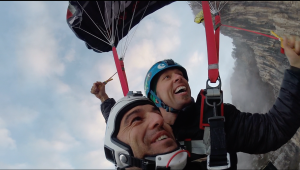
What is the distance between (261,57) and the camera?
21.2 m

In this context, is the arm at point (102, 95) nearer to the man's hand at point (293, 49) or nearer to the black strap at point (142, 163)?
the black strap at point (142, 163)

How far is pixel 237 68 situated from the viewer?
32.6m

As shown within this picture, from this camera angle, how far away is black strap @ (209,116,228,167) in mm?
2982

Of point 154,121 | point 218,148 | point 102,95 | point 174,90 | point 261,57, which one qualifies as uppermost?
point 261,57

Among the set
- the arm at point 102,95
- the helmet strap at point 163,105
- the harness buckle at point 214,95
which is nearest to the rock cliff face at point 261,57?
the arm at point 102,95

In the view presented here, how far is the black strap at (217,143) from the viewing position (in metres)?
2.98

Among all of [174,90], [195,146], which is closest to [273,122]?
[195,146]

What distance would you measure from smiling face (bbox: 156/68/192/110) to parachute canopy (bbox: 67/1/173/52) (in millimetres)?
1532

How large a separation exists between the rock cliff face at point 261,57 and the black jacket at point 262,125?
19.4ft

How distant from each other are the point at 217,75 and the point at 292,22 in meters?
11.2

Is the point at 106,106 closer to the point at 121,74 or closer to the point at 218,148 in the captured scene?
the point at 121,74

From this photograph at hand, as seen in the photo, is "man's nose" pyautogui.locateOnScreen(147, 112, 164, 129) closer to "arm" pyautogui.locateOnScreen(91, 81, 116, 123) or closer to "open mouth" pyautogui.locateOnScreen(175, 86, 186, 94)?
"open mouth" pyautogui.locateOnScreen(175, 86, 186, 94)

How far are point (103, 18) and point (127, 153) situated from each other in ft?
9.64

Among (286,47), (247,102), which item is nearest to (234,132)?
(286,47)
